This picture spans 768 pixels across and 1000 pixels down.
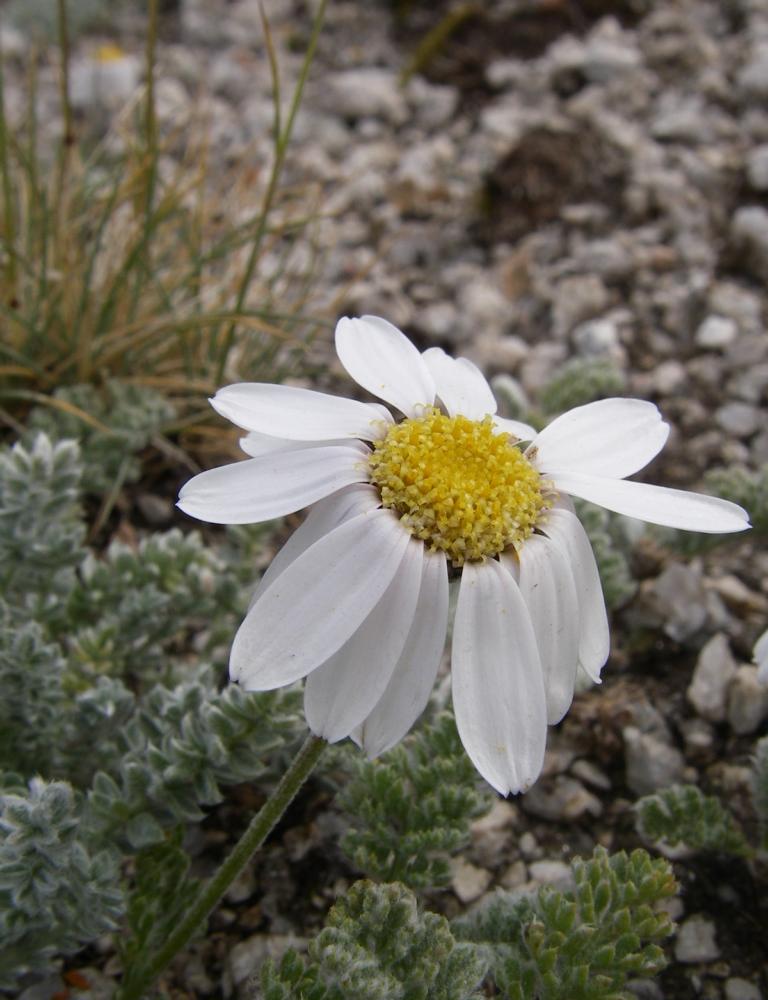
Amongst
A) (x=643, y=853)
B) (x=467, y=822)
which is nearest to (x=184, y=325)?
(x=467, y=822)

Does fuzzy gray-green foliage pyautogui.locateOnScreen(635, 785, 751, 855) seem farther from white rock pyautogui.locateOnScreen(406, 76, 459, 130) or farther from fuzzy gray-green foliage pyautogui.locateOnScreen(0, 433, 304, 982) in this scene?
white rock pyautogui.locateOnScreen(406, 76, 459, 130)

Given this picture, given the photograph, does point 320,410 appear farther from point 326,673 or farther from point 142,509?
point 142,509

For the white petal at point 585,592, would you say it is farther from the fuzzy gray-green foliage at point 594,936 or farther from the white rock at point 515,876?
the white rock at point 515,876

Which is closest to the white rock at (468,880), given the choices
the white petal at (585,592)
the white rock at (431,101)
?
the white petal at (585,592)

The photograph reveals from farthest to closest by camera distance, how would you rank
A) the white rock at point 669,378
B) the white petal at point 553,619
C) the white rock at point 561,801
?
1. the white rock at point 669,378
2. the white rock at point 561,801
3. the white petal at point 553,619

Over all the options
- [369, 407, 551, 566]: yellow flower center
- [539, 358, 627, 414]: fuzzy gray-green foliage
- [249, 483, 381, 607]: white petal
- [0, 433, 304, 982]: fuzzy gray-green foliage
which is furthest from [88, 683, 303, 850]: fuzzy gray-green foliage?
[539, 358, 627, 414]: fuzzy gray-green foliage

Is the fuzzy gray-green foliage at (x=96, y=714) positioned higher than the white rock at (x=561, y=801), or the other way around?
the fuzzy gray-green foliage at (x=96, y=714)
